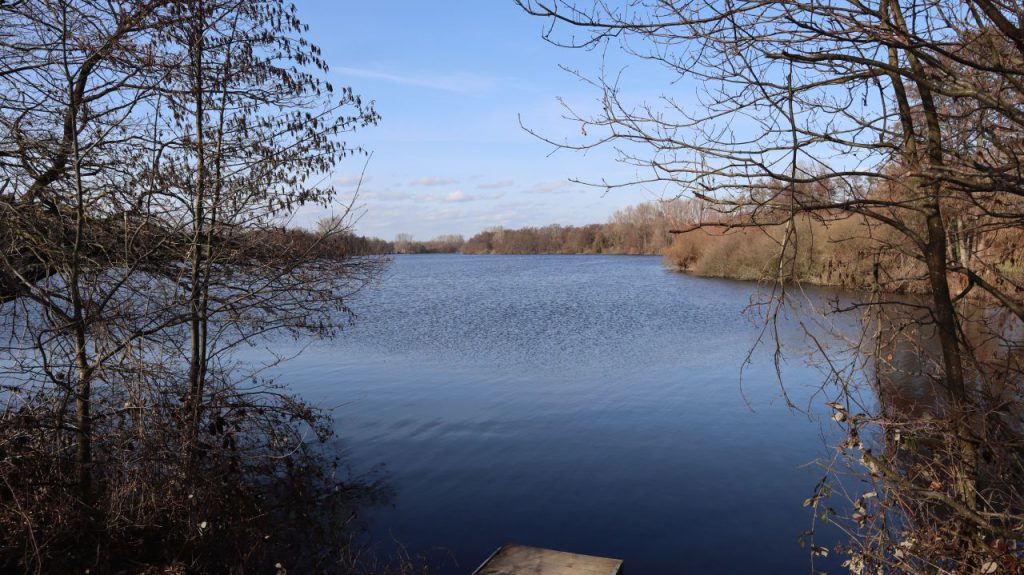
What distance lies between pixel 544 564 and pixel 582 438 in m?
4.78

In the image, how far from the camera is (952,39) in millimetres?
4375

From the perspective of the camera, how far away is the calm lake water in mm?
7699

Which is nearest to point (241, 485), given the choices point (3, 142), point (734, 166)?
point (3, 142)

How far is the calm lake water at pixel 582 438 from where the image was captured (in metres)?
7.70

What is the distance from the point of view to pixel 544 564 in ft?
21.0

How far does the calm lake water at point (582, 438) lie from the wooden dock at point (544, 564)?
706 millimetres

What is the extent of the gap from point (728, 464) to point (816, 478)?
117 cm

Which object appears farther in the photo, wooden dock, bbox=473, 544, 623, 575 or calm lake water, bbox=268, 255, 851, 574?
calm lake water, bbox=268, 255, 851, 574

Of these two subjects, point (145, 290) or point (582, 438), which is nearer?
point (145, 290)

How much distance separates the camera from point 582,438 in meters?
11.1

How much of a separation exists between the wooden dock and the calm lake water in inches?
27.8

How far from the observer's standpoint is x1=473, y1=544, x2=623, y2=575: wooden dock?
621 cm

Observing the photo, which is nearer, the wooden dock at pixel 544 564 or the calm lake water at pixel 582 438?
the wooden dock at pixel 544 564

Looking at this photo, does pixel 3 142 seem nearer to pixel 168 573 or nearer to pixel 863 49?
pixel 168 573
